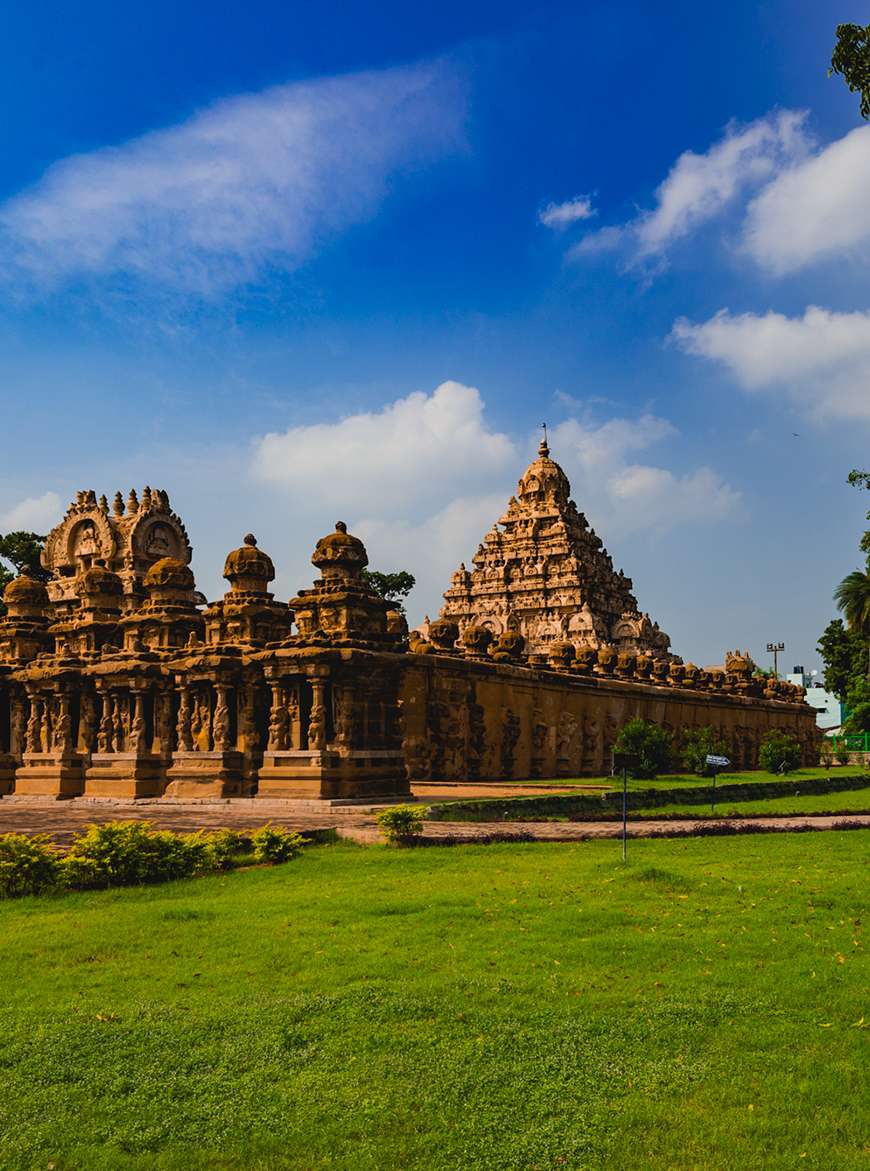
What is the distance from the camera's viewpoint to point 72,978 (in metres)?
6.16

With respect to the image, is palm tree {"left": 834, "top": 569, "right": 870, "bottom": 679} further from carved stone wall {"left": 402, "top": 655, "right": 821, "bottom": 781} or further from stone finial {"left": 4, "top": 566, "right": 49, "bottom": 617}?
stone finial {"left": 4, "top": 566, "right": 49, "bottom": 617}

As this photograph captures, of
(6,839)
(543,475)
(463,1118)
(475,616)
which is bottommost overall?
(463,1118)

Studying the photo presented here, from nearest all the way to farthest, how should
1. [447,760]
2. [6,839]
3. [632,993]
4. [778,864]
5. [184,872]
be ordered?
[632,993] < [6,839] < [184,872] < [778,864] < [447,760]

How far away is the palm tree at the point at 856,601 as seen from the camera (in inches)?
2254

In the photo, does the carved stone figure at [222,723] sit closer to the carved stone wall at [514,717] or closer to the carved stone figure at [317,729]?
the carved stone figure at [317,729]

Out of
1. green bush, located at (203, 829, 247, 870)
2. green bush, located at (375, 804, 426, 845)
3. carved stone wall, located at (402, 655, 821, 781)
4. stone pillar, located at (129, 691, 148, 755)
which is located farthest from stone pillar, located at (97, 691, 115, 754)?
green bush, located at (375, 804, 426, 845)

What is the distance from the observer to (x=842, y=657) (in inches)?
2336

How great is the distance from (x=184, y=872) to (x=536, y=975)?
4774 mm

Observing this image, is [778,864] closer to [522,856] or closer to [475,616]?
[522,856]

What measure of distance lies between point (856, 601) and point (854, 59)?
53378mm

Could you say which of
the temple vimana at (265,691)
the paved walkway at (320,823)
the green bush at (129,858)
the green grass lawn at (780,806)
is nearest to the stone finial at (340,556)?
the temple vimana at (265,691)

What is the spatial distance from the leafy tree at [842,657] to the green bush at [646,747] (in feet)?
116

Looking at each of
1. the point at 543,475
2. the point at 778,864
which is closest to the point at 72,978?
the point at 778,864

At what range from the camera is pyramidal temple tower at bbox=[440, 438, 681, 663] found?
2034 inches
